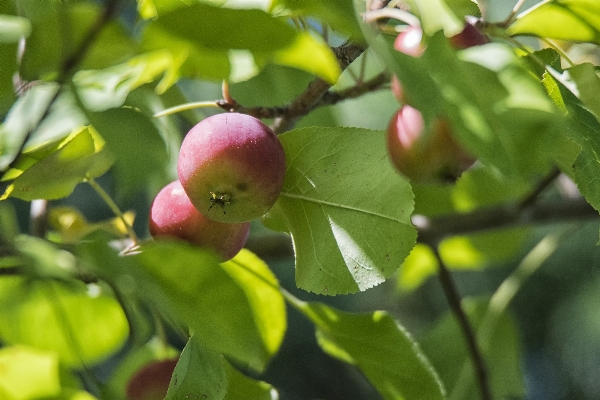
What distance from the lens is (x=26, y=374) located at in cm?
79

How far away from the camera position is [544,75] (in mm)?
662

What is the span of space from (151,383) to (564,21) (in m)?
0.67

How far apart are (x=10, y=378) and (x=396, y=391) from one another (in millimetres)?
474

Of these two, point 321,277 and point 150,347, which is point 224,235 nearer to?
point 321,277

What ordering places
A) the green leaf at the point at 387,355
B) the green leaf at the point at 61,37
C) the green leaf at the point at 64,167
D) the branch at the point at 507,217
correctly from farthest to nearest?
the branch at the point at 507,217
the green leaf at the point at 387,355
the green leaf at the point at 64,167
the green leaf at the point at 61,37

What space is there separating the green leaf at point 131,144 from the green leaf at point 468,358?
98 centimetres

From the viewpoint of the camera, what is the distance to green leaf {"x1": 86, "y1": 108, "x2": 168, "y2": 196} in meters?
0.45

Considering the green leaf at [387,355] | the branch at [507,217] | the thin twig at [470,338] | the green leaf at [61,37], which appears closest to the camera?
the green leaf at [61,37]

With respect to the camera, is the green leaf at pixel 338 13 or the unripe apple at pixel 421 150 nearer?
the green leaf at pixel 338 13

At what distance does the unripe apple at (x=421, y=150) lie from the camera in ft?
2.47

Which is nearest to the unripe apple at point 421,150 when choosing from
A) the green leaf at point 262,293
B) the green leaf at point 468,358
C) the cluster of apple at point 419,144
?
the cluster of apple at point 419,144

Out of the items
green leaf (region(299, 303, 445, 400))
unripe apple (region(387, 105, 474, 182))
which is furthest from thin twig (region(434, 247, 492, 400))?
unripe apple (region(387, 105, 474, 182))

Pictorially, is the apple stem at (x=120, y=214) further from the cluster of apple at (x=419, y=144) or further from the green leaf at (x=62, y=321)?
the cluster of apple at (x=419, y=144)

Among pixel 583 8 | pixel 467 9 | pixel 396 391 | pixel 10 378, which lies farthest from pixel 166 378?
pixel 583 8
